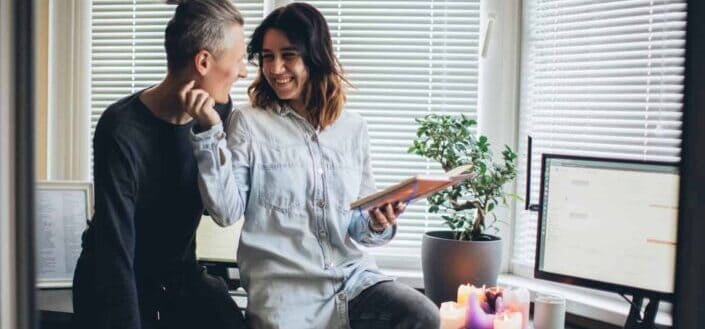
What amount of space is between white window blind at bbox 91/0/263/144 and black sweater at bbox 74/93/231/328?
2.88 ft

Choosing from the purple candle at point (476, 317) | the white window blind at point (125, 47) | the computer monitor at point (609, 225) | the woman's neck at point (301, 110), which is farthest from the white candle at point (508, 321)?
the white window blind at point (125, 47)

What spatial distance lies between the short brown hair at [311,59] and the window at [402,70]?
22.3 inches

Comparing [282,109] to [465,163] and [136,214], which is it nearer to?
[136,214]

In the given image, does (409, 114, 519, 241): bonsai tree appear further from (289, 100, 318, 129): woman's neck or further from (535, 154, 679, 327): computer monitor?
(289, 100, 318, 129): woman's neck

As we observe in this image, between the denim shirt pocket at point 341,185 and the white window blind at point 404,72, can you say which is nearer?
the denim shirt pocket at point 341,185

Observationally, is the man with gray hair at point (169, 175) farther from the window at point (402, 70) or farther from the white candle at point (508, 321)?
the window at point (402, 70)

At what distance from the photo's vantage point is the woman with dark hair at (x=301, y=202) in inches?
53.4

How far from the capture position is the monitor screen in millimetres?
1336

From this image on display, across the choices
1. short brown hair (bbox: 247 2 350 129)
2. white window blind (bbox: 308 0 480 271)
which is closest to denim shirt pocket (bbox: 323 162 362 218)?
short brown hair (bbox: 247 2 350 129)

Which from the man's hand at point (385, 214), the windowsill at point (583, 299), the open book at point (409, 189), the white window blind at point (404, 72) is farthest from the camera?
the white window blind at point (404, 72)

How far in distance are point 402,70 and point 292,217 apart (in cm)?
84

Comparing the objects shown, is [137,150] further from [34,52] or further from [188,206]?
[34,52]

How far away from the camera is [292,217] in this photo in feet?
4.59

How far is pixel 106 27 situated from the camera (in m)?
2.19
